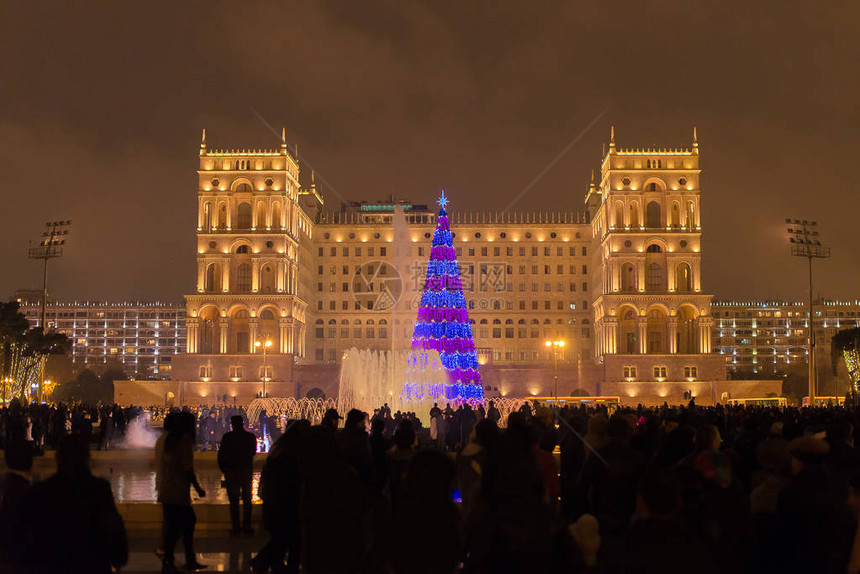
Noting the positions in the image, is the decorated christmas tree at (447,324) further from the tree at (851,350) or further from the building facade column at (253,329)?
the building facade column at (253,329)

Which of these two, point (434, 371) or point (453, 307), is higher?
point (453, 307)

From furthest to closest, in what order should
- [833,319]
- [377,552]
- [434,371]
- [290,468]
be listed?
1. [833,319]
2. [434,371]
3. [290,468]
4. [377,552]

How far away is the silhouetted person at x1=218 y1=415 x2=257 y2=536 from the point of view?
12.7 metres

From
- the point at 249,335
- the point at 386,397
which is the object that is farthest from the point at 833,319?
the point at 386,397

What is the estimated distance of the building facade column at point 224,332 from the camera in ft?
261

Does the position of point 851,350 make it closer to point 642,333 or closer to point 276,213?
point 642,333

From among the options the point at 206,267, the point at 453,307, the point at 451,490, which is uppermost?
the point at 206,267

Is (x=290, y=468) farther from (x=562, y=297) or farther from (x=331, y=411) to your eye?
(x=562, y=297)

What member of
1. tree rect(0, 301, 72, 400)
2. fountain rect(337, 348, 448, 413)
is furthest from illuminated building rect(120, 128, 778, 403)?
fountain rect(337, 348, 448, 413)

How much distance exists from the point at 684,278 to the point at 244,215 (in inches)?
1462

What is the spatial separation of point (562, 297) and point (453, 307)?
165 feet

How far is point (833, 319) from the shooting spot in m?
154

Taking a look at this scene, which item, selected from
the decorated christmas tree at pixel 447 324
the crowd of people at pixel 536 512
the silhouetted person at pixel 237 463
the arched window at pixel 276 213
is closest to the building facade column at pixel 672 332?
the arched window at pixel 276 213

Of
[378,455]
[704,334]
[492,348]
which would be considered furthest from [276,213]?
[378,455]
